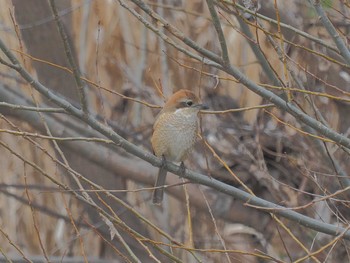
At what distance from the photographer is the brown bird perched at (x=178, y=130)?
12.5 feet

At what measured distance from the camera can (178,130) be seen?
3834 millimetres

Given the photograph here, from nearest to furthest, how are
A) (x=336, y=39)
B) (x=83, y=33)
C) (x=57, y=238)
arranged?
(x=336, y=39) → (x=83, y=33) → (x=57, y=238)

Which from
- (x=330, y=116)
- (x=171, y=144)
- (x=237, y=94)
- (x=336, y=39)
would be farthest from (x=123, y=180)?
(x=336, y=39)

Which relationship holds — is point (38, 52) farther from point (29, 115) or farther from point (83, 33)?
point (29, 115)

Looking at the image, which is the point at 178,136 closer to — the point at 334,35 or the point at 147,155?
the point at 147,155

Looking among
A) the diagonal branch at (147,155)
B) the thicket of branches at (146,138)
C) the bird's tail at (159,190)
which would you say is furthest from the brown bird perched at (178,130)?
the thicket of branches at (146,138)

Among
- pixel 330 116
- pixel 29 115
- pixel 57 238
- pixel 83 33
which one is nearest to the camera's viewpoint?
pixel 29 115

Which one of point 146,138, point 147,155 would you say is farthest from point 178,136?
point 146,138

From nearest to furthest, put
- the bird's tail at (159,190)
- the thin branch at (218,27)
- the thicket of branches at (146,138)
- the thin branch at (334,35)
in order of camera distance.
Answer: the thin branch at (218,27) → the thin branch at (334,35) → the bird's tail at (159,190) → the thicket of branches at (146,138)

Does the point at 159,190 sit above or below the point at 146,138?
above

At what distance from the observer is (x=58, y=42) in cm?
541

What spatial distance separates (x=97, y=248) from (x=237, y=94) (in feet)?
4.95

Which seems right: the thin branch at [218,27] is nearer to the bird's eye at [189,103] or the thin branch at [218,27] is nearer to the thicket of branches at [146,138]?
the bird's eye at [189,103]

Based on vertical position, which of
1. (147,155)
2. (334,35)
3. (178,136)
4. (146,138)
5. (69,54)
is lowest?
(146,138)
